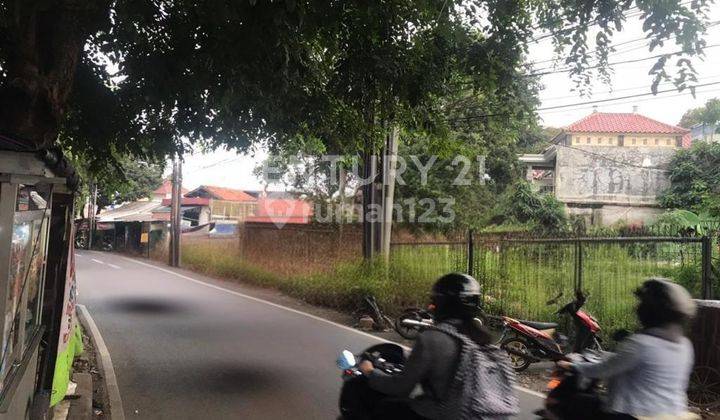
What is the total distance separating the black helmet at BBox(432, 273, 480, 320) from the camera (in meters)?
2.75

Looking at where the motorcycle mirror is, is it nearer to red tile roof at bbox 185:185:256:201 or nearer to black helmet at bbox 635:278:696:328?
black helmet at bbox 635:278:696:328

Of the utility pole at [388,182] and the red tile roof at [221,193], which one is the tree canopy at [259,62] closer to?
the utility pole at [388,182]

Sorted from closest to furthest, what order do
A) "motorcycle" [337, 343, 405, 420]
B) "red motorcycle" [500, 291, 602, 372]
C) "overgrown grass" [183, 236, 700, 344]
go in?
1. "motorcycle" [337, 343, 405, 420]
2. "red motorcycle" [500, 291, 602, 372]
3. "overgrown grass" [183, 236, 700, 344]

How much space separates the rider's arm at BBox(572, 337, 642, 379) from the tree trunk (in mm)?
4351

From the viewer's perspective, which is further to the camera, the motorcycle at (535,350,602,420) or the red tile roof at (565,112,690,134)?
the red tile roof at (565,112,690,134)

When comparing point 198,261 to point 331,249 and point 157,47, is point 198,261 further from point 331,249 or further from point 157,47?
point 157,47

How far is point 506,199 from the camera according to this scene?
82.7 ft

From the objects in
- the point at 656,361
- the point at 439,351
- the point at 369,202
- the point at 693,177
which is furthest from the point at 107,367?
the point at 693,177

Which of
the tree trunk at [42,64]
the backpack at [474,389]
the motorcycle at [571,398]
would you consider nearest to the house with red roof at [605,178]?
the tree trunk at [42,64]

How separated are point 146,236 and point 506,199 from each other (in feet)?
68.3

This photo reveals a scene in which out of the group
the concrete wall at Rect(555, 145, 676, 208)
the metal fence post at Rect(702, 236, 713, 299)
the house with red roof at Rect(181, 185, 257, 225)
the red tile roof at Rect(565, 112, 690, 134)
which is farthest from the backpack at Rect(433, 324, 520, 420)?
the house with red roof at Rect(181, 185, 257, 225)

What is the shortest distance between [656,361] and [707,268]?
18.3ft

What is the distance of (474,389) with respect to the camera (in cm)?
263

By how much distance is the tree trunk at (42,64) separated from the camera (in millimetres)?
4891
